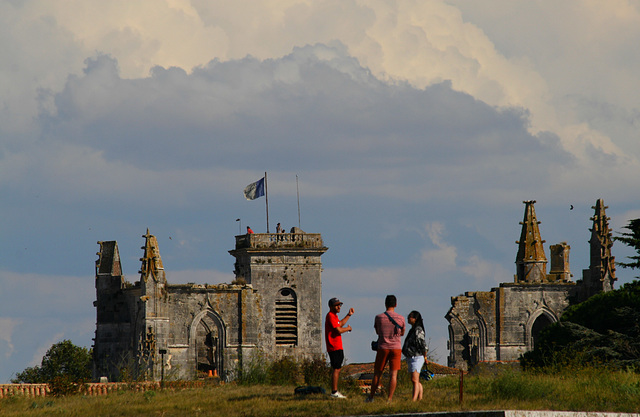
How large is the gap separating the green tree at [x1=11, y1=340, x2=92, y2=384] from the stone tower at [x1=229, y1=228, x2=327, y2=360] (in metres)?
21.7

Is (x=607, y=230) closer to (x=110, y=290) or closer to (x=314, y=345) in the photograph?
(x=314, y=345)

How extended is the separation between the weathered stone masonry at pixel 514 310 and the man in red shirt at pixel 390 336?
31746 mm

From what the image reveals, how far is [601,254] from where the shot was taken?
5444cm

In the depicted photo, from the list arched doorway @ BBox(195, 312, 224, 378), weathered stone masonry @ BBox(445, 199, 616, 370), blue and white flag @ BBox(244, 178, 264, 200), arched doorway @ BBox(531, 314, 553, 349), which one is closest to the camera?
arched doorway @ BBox(195, 312, 224, 378)

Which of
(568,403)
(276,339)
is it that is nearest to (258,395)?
(568,403)

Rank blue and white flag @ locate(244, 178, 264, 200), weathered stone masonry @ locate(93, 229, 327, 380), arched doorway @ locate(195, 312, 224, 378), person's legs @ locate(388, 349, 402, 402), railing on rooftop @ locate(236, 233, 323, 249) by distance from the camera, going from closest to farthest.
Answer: person's legs @ locate(388, 349, 402, 402), weathered stone masonry @ locate(93, 229, 327, 380), arched doorway @ locate(195, 312, 224, 378), railing on rooftop @ locate(236, 233, 323, 249), blue and white flag @ locate(244, 178, 264, 200)

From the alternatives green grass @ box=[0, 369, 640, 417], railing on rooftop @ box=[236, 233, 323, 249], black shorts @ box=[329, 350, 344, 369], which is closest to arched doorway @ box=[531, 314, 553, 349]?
railing on rooftop @ box=[236, 233, 323, 249]

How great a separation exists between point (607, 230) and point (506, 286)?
5.45 meters

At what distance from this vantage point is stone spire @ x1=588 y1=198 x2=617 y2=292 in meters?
53.9

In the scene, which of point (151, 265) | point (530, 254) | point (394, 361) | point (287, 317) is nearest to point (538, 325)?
point (530, 254)

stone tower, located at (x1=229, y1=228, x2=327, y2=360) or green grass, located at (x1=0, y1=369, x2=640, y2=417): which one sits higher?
stone tower, located at (x1=229, y1=228, x2=327, y2=360)

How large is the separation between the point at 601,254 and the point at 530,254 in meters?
4.01

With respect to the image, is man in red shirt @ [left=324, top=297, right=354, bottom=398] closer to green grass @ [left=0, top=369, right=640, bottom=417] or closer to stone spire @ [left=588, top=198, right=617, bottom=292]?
green grass @ [left=0, top=369, right=640, bottom=417]

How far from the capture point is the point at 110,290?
55156 millimetres
